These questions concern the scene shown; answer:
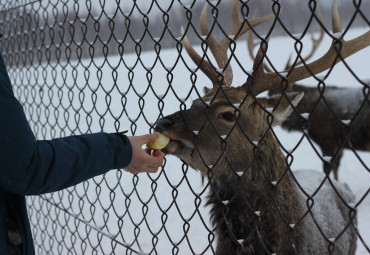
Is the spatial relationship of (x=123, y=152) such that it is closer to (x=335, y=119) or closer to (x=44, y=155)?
(x=44, y=155)

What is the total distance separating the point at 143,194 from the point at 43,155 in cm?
508

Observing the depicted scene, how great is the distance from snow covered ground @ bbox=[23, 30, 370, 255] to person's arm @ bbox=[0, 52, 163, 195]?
457mm

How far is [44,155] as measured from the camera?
1.72 m

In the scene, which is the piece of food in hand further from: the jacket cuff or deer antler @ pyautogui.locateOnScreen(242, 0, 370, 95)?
deer antler @ pyautogui.locateOnScreen(242, 0, 370, 95)

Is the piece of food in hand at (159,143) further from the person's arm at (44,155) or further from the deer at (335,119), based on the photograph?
the deer at (335,119)

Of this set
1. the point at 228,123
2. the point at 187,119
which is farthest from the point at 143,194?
the point at 187,119

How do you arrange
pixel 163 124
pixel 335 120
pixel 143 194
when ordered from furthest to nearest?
pixel 335 120
pixel 143 194
pixel 163 124

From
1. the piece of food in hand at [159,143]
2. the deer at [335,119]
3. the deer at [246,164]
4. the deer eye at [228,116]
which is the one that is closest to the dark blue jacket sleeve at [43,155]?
the piece of food in hand at [159,143]

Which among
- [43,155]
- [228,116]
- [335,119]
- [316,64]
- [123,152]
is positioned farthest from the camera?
[335,119]

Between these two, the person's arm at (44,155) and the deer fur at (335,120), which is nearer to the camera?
the person's arm at (44,155)

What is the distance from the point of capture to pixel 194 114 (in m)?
2.58

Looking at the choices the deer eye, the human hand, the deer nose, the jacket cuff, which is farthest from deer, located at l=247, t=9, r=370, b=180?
the jacket cuff

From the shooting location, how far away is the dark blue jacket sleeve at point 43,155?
5.35 feet

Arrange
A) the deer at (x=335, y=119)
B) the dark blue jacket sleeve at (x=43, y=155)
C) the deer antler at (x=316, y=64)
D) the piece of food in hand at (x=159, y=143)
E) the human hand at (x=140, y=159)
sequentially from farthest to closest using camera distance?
the deer at (x=335, y=119)
the piece of food in hand at (x=159, y=143)
the human hand at (x=140, y=159)
the deer antler at (x=316, y=64)
the dark blue jacket sleeve at (x=43, y=155)
